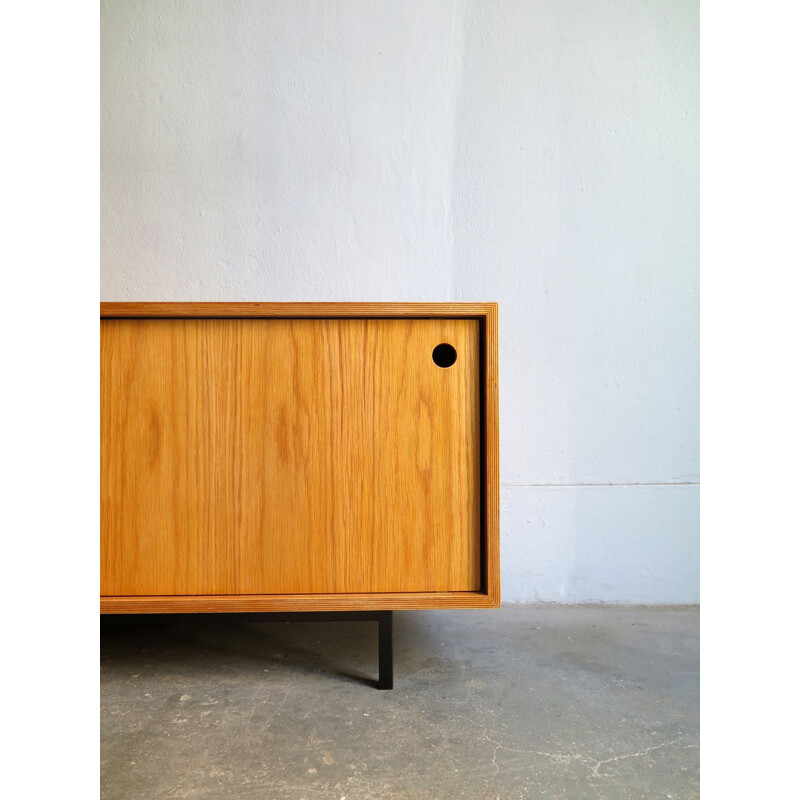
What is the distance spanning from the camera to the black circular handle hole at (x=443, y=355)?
1108 millimetres

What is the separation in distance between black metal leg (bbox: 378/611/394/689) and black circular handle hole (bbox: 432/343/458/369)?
19.1 inches

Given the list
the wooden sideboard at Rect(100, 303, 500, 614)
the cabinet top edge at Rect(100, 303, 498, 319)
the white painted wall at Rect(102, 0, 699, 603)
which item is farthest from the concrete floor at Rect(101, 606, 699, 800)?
the cabinet top edge at Rect(100, 303, 498, 319)

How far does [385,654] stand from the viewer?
45.6 inches

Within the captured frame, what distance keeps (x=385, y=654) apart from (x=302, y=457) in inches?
16.5

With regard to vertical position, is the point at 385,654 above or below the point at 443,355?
below

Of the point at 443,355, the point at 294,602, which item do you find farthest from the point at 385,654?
the point at 443,355

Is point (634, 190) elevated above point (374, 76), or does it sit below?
below

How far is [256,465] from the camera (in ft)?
3.53

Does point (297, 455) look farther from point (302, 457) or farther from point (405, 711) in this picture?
point (405, 711)

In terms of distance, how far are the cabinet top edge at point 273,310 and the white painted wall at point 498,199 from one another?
24.7 inches

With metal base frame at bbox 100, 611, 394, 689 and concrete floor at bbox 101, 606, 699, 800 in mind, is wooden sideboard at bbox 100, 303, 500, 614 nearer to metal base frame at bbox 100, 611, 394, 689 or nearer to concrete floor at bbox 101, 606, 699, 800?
metal base frame at bbox 100, 611, 394, 689
